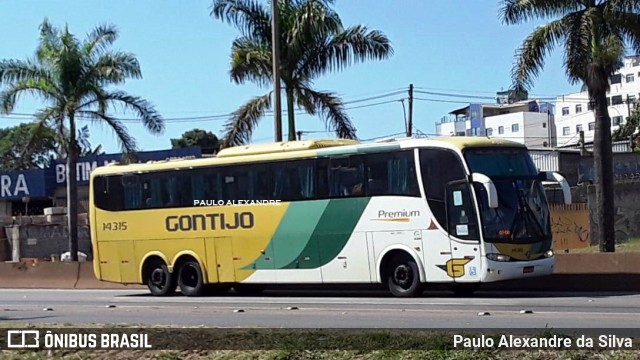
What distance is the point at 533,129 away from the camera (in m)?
96.9

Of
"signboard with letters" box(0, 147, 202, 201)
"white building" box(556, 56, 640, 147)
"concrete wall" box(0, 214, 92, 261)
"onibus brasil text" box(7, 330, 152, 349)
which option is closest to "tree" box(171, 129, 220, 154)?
"white building" box(556, 56, 640, 147)

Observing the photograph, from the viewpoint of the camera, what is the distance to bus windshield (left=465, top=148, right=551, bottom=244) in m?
20.2

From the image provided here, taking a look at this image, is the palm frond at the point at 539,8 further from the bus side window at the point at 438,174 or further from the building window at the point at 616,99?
the building window at the point at 616,99

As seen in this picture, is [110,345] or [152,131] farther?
[152,131]

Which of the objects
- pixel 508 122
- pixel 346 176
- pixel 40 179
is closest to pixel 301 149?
pixel 346 176

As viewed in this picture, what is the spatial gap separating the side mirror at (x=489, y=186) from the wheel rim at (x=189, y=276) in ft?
27.5

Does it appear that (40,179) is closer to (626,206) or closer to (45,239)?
(45,239)

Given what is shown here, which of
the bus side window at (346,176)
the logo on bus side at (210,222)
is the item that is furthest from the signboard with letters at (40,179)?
the bus side window at (346,176)

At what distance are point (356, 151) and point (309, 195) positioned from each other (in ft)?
5.26

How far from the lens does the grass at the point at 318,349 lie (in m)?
9.52

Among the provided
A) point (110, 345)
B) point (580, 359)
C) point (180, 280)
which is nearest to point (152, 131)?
A: point (180, 280)

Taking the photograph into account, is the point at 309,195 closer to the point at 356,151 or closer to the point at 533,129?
the point at 356,151

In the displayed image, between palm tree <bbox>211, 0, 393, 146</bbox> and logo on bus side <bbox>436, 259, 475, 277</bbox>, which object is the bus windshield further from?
palm tree <bbox>211, 0, 393, 146</bbox>

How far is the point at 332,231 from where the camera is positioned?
Result: 22422 millimetres
